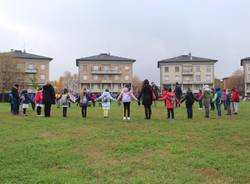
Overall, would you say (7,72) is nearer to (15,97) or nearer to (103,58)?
(103,58)

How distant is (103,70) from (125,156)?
11142 centimetres

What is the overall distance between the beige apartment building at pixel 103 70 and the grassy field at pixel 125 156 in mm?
106355

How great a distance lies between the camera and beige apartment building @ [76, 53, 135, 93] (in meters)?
119

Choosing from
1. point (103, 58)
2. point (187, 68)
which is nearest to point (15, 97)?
point (103, 58)

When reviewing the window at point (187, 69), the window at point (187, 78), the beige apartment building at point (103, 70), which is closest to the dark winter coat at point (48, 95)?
the beige apartment building at point (103, 70)

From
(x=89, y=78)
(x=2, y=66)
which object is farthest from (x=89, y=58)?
(x=2, y=66)

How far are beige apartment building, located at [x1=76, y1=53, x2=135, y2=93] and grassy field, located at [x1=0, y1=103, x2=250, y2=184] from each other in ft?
349

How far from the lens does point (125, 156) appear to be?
360 inches

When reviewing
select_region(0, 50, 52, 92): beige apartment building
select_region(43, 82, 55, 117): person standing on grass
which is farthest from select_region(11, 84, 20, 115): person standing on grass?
select_region(0, 50, 52, 92): beige apartment building

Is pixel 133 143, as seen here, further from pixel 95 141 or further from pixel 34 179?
pixel 34 179

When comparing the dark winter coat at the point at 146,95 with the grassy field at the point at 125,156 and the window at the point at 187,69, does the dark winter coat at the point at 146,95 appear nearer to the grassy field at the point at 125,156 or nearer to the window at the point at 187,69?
the grassy field at the point at 125,156

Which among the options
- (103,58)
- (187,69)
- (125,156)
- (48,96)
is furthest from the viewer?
(187,69)

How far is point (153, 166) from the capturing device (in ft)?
26.8

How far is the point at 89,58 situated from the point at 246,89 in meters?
55.9
